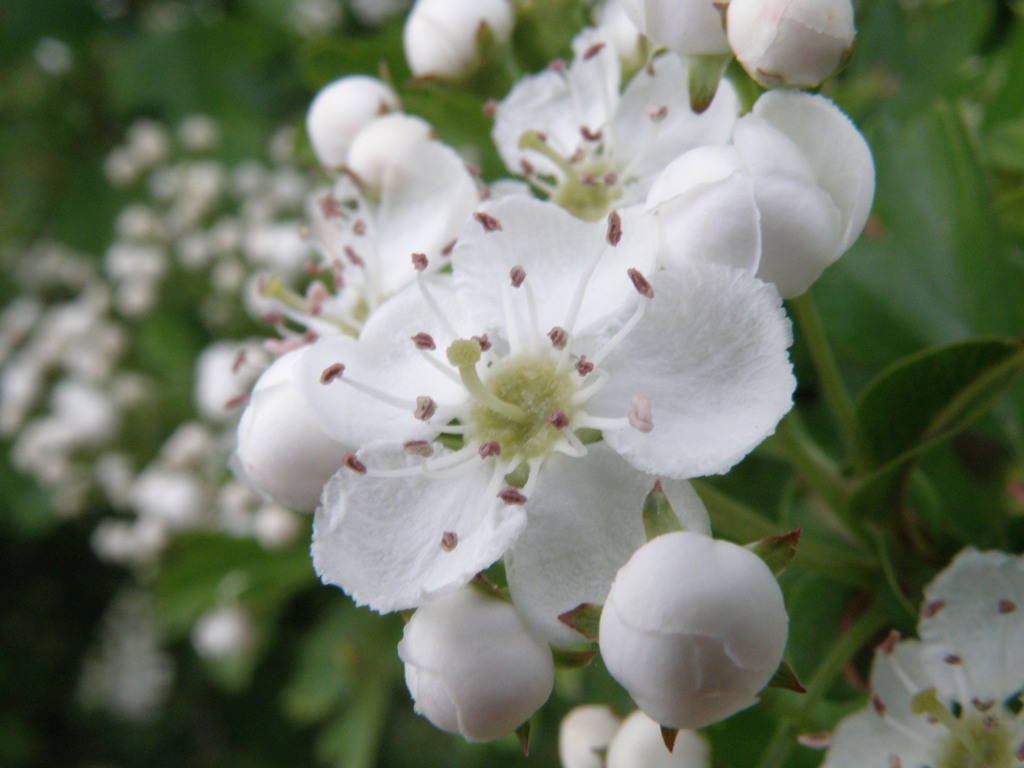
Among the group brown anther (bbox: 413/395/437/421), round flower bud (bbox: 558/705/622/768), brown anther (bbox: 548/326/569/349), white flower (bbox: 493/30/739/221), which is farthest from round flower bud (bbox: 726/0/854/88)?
round flower bud (bbox: 558/705/622/768)

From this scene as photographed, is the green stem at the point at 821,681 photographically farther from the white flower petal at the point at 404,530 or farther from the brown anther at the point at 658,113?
the brown anther at the point at 658,113

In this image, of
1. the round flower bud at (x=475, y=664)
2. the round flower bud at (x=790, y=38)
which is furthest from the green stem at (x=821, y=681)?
the round flower bud at (x=790, y=38)

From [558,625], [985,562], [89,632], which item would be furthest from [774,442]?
[89,632]

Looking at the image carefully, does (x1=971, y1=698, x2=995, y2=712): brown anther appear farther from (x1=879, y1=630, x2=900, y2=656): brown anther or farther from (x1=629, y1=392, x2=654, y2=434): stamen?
(x1=629, y1=392, x2=654, y2=434): stamen

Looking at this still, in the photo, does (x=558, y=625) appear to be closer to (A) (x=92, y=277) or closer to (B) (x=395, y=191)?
(B) (x=395, y=191)

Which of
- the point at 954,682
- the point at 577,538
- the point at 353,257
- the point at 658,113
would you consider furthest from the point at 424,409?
the point at 954,682
